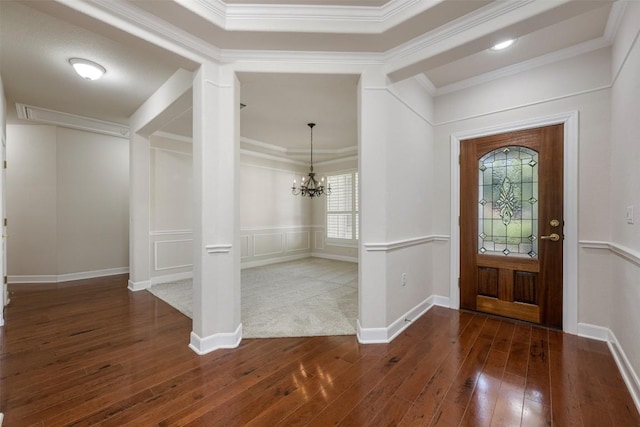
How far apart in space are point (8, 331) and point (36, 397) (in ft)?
5.40

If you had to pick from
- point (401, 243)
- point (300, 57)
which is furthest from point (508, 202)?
point (300, 57)

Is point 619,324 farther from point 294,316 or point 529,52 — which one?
point 294,316

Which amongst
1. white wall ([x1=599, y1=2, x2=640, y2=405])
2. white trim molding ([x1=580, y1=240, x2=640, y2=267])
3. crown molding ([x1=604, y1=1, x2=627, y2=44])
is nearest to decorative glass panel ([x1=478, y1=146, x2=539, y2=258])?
white trim molding ([x1=580, y1=240, x2=640, y2=267])

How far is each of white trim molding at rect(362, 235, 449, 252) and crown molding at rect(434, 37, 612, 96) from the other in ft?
6.15

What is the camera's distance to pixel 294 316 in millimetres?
3168

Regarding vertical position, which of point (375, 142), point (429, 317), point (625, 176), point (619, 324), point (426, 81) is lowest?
point (429, 317)

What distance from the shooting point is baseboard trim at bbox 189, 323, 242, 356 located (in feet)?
7.76

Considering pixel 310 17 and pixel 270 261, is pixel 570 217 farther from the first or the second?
pixel 270 261

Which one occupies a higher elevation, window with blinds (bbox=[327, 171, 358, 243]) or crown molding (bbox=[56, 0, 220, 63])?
crown molding (bbox=[56, 0, 220, 63])

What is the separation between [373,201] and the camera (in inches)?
101

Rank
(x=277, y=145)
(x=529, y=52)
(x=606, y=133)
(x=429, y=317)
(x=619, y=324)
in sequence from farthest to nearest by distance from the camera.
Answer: (x=277, y=145) → (x=429, y=317) → (x=529, y=52) → (x=606, y=133) → (x=619, y=324)

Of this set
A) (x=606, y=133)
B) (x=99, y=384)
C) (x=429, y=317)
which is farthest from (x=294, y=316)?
(x=606, y=133)

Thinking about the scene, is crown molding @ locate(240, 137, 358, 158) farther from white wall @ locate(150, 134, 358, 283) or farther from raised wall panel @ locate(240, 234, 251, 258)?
raised wall panel @ locate(240, 234, 251, 258)

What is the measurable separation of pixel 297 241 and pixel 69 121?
16.9ft
